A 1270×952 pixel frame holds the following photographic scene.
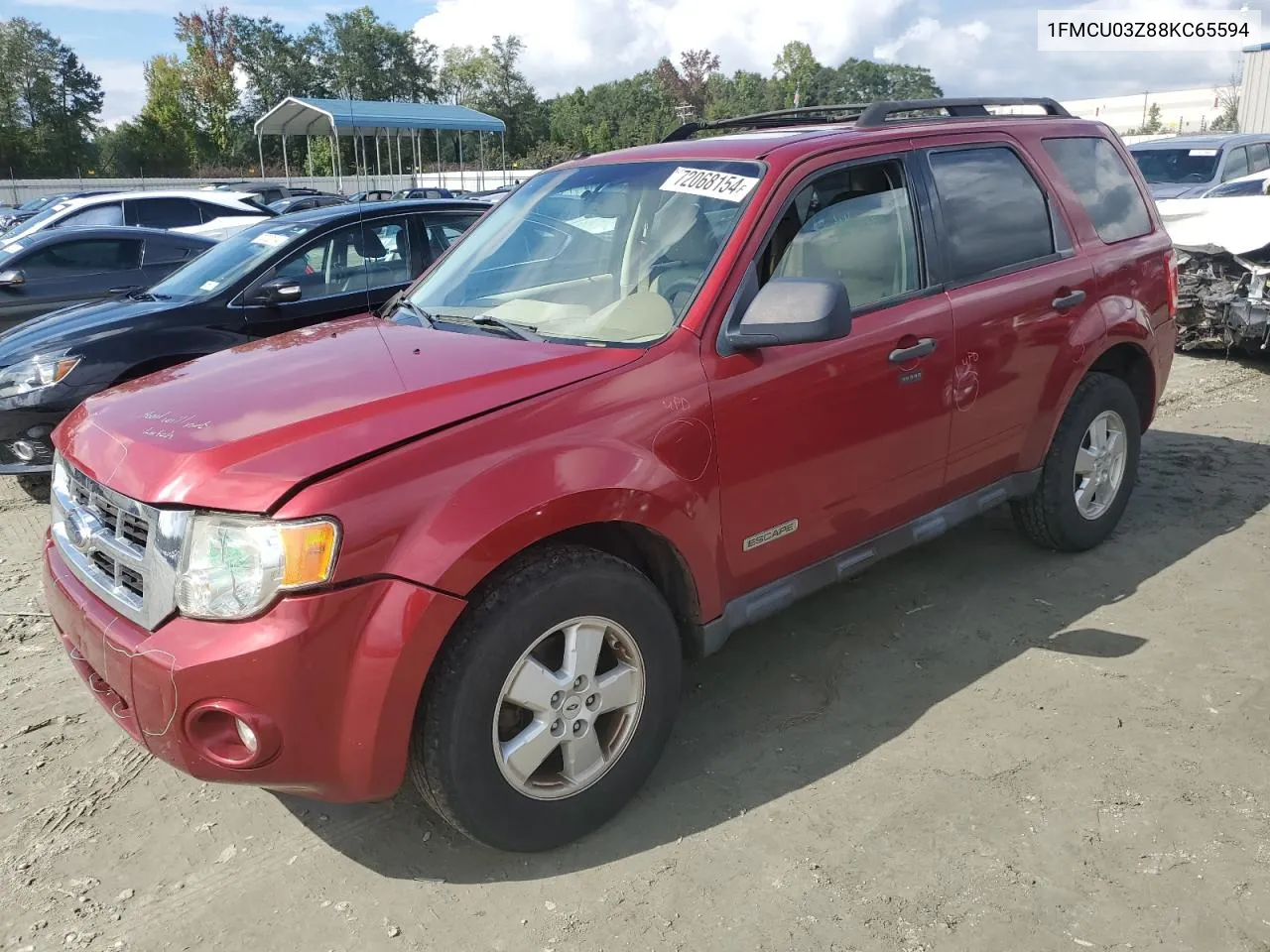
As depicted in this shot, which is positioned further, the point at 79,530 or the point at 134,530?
the point at 79,530

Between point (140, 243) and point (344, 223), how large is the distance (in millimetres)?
3846

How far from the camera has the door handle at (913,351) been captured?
3.44 m

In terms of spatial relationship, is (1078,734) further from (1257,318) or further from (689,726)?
(1257,318)

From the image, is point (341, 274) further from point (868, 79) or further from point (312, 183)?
point (868, 79)

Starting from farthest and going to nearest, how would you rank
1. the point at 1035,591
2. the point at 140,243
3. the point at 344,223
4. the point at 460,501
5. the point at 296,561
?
the point at 140,243 < the point at 344,223 < the point at 1035,591 < the point at 460,501 < the point at 296,561

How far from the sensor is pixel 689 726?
3.40 metres

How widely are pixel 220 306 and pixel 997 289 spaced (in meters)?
4.50

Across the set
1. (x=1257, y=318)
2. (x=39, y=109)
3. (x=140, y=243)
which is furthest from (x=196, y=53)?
(x=1257, y=318)

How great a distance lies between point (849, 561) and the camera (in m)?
3.52

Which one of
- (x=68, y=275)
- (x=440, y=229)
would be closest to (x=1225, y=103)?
(x=440, y=229)

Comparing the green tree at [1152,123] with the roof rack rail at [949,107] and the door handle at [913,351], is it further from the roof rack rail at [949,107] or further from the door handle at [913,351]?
the door handle at [913,351]

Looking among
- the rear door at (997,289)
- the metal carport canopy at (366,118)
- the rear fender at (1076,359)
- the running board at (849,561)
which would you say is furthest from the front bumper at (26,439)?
the metal carport canopy at (366,118)

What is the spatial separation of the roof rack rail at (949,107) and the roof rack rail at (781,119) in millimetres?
272

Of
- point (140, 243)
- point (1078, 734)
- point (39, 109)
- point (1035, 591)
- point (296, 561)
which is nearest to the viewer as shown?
point (296, 561)
